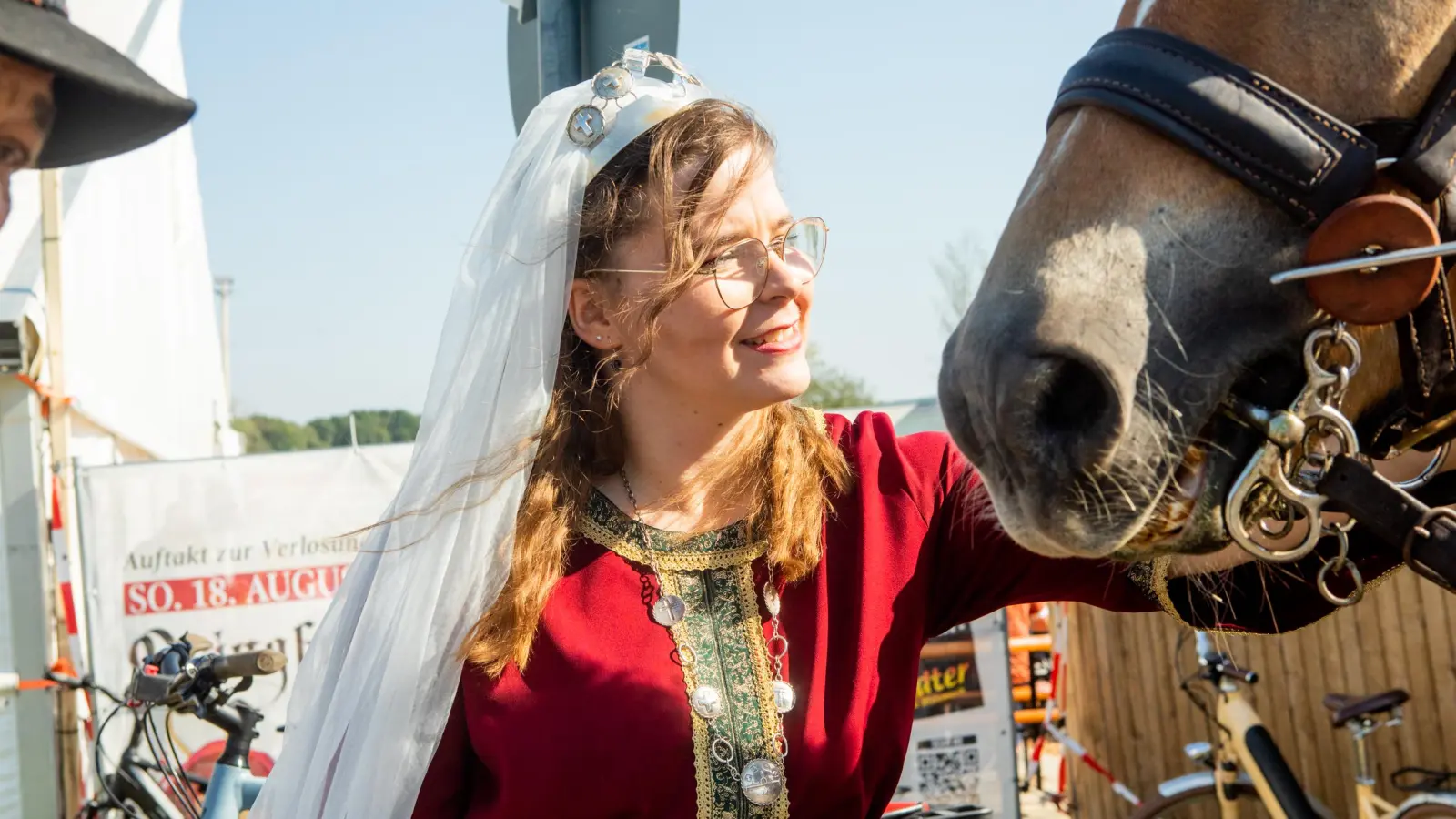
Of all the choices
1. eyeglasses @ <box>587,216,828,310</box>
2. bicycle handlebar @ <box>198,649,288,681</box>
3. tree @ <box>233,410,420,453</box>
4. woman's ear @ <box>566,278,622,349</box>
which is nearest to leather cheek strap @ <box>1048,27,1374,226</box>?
eyeglasses @ <box>587,216,828,310</box>

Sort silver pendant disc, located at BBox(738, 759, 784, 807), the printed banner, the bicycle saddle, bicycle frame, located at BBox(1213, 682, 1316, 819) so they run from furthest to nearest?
the printed banner → bicycle frame, located at BBox(1213, 682, 1316, 819) → the bicycle saddle → silver pendant disc, located at BBox(738, 759, 784, 807)

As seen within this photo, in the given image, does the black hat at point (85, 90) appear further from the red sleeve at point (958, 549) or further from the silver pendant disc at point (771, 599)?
the red sleeve at point (958, 549)

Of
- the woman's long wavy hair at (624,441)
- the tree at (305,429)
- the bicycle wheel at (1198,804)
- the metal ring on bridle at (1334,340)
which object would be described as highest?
the tree at (305,429)

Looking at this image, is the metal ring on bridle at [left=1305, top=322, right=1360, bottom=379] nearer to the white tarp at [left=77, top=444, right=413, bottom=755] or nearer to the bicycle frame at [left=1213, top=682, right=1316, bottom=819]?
the bicycle frame at [left=1213, top=682, right=1316, bottom=819]

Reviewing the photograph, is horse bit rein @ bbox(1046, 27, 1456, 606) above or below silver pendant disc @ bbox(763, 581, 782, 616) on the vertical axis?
above

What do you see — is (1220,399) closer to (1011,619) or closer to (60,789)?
(60,789)

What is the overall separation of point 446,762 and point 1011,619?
8375 mm

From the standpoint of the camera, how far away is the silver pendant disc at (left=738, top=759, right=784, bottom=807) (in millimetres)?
1868

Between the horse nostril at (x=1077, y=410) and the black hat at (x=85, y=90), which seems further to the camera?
the black hat at (x=85, y=90)

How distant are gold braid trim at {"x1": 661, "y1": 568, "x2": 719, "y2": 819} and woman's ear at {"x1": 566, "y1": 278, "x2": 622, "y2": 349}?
22.7 inches

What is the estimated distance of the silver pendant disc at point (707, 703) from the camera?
1930 mm

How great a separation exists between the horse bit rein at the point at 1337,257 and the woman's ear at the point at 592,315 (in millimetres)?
1210

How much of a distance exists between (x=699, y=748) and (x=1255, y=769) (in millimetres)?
3984

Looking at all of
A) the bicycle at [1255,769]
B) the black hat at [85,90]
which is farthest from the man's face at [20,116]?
the bicycle at [1255,769]
